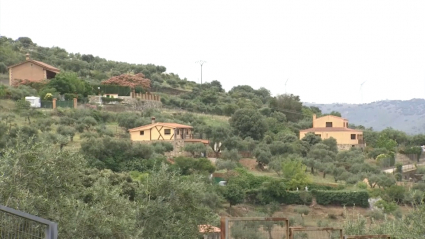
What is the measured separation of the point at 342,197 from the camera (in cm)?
4594

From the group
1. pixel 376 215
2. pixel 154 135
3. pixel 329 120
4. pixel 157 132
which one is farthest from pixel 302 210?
pixel 329 120

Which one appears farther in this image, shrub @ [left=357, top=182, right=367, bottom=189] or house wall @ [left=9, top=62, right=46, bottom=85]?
house wall @ [left=9, top=62, right=46, bottom=85]

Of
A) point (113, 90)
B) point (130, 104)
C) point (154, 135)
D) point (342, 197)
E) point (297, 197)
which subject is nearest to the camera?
point (342, 197)

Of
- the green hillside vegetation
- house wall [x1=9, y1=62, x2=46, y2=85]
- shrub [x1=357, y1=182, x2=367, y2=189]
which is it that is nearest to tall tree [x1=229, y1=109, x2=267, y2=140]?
the green hillside vegetation

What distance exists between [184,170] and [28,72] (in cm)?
2823

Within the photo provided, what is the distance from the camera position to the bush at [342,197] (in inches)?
1800

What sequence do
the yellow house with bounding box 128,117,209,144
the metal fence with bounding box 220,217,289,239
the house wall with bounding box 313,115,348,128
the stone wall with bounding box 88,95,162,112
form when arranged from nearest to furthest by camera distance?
the metal fence with bounding box 220,217,289,239
the yellow house with bounding box 128,117,209,144
the stone wall with bounding box 88,95,162,112
the house wall with bounding box 313,115,348,128

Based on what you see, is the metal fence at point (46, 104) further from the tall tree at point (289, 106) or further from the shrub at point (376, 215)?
the tall tree at point (289, 106)

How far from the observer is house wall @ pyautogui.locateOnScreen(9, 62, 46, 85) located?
67.1 metres

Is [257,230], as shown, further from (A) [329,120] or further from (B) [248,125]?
(A) [329,120]

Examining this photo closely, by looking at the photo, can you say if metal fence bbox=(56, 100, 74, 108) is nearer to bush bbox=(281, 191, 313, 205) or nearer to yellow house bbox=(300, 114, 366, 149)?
bush bbox=(281, 191, 313, 205)

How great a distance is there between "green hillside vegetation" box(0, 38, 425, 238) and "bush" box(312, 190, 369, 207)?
0.07 metres

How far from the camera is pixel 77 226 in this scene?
1484cm

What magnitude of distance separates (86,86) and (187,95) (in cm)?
2294
